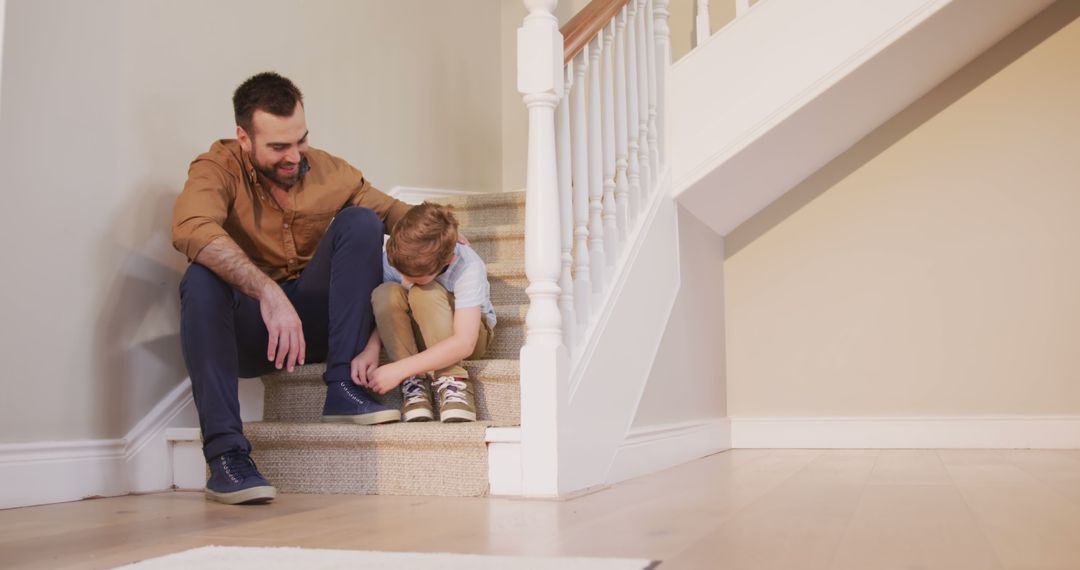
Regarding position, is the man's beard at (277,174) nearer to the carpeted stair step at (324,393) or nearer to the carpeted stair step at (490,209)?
the carpeted stair step at (324,393)

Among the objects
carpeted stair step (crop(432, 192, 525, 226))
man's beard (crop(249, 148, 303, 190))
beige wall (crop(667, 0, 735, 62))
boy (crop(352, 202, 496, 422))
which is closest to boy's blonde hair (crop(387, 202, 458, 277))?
boy (crop(352, 202, 496, 422))

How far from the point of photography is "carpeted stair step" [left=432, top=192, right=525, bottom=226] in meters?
3.31

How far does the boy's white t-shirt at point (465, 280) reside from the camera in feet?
7.56

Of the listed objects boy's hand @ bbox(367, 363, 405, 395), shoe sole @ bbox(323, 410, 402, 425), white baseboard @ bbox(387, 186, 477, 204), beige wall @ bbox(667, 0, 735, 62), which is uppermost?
beige wall @ bbox(667, 0, 735, 62)

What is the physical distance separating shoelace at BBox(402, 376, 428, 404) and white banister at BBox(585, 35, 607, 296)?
0.48 metres

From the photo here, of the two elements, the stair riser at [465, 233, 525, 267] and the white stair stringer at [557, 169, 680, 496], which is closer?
the white stair stringer at [557, 169, 680, 496]

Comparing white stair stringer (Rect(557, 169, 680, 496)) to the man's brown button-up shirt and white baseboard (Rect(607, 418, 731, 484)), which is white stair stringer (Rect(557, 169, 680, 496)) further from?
the man's brown button-up shirt

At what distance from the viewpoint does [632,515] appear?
1808 millimetres

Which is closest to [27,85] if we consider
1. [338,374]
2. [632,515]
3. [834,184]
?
[338,374]

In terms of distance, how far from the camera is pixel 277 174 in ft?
7.87

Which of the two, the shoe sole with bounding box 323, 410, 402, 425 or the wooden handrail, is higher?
the wooden handrail

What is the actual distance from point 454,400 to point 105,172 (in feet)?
3.07

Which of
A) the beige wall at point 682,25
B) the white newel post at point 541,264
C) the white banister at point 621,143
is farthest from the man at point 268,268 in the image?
the beige wall at point 682,25

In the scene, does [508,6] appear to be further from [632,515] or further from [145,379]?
[632,515]
